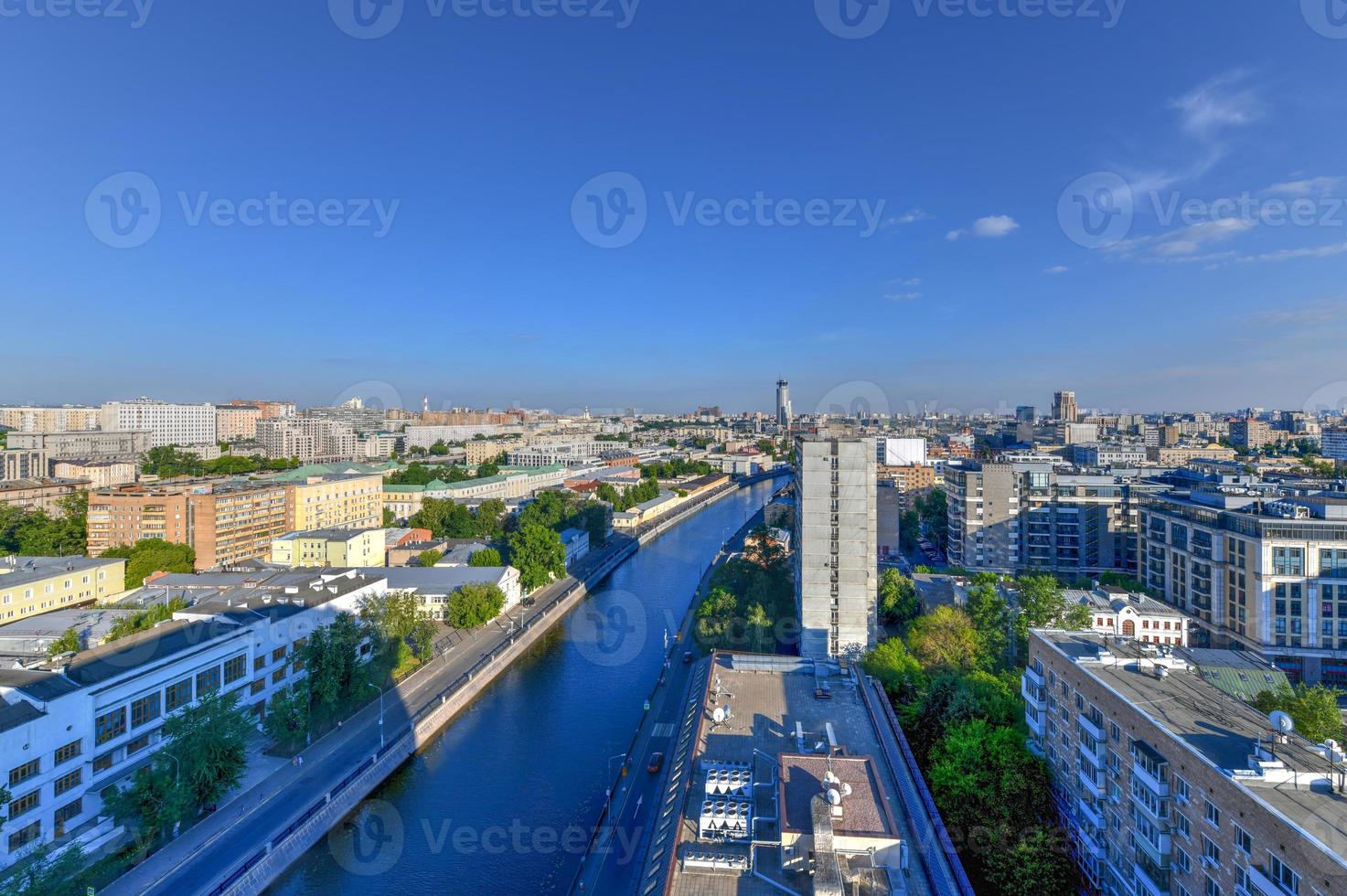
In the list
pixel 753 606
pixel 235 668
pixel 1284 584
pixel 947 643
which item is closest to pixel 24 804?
pixel 235 668

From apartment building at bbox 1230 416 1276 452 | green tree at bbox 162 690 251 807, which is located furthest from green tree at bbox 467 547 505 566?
apartment building at bbox 1230 416 1276 452

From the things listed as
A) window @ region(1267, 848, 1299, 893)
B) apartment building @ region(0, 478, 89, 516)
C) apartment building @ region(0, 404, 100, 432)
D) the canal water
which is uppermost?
apartment building @ region(0, 404, 100, 432)

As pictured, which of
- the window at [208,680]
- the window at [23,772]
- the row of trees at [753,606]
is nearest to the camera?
the window at [23,772]

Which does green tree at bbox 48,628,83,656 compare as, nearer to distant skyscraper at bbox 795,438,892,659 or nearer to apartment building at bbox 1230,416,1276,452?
distant skyscraper at bbox 795,438,892,659

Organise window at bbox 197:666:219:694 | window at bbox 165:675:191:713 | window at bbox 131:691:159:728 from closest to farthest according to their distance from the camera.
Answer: window at bbox 131:691:159:728 → window at bbox 165:675:191:713 → window at bbox 197:666:219:694

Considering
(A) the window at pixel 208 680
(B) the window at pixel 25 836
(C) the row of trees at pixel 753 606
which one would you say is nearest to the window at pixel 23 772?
(B) the window at pixel 25 836

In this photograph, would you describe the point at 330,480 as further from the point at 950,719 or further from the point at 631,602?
the point at 950,719

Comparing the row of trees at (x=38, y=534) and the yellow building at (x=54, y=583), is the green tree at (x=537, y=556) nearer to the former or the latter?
the yellow building at (x=54, y=583)
